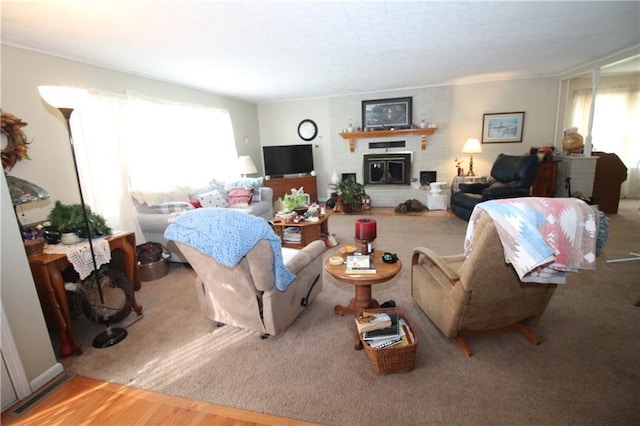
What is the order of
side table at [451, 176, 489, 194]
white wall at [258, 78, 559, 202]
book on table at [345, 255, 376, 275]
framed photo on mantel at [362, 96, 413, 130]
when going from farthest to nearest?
framed photo on mantel at [362, 96, 413, 130] < white wall at [258, 78, 559, 202] < side table at [451, 176, 489, 194] < book on table at [345, 255, 376, 275]

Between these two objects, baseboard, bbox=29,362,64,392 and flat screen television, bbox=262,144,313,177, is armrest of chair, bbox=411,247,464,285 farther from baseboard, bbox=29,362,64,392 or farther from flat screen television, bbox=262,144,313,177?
flat screen television, bbox=262,144,313,177

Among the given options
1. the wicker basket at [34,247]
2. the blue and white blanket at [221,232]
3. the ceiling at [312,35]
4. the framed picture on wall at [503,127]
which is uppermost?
the ceiling at [312,35]

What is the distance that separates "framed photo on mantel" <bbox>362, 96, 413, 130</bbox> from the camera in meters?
6.02

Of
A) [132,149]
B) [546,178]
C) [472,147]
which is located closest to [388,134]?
[472,147]

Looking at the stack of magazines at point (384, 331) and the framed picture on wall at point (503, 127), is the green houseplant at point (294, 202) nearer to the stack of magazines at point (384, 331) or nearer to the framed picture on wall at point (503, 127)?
the stack of magazines at point (384, 331)

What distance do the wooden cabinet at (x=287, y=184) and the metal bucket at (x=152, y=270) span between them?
3.41 metres

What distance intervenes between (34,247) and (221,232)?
159 cm

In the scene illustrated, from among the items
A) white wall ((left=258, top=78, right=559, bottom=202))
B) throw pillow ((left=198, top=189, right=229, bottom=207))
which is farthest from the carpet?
white wall ((left=258, top=78, right=559, bottom=202))

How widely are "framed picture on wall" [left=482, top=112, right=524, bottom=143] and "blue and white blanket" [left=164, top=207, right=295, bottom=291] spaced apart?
5606 millimetres

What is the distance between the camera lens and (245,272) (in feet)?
5.91

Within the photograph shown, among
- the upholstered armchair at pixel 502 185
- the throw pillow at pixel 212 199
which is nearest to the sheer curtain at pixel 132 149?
the throw pillow at pixel 212 199

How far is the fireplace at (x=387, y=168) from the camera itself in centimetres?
624

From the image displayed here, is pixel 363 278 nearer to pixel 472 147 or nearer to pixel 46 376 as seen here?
pixel 46 376

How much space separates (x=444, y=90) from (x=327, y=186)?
3124 millimetres
